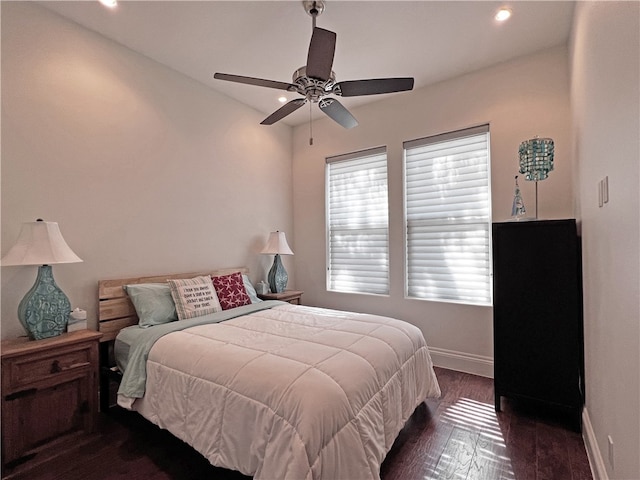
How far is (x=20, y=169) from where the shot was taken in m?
2.21

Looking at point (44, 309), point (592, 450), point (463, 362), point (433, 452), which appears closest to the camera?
point (592, 450)

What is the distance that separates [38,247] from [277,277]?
2344mm

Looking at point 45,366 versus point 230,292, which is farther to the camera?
point 230,292

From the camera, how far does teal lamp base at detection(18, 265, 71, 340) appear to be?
2.04 meters

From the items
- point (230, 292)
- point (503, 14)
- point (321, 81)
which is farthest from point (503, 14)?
point (230, 292)

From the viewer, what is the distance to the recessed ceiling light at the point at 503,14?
235 centimetres

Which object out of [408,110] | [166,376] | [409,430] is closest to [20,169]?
[166,376]

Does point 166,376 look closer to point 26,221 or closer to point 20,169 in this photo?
point 26,221

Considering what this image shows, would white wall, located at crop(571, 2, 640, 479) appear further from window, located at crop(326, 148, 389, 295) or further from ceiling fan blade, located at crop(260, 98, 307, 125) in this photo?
window, located at crop(326, 148, 389, 295)

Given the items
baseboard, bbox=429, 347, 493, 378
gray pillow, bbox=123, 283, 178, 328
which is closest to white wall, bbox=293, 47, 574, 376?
baseboard, bbox=429, 347, 493, 378

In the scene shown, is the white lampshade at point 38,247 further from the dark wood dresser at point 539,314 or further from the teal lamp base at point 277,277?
the dark wood dresser at point 539,314

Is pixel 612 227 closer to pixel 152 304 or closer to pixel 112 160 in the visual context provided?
pixel 152 304

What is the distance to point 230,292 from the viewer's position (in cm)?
304

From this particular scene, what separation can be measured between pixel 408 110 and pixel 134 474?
12.9 ft
